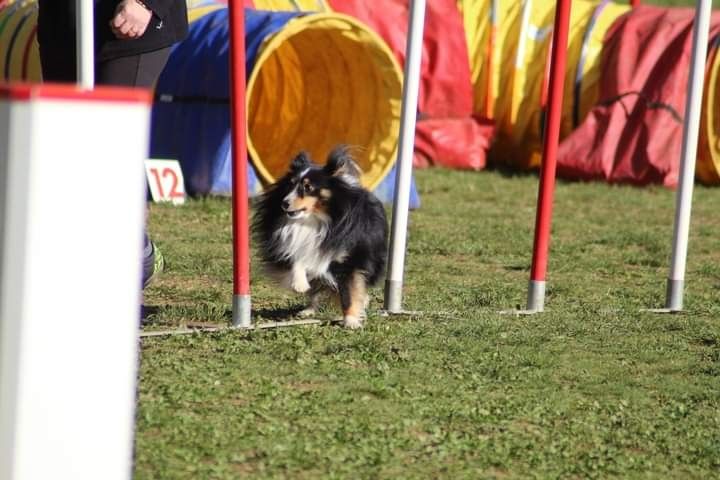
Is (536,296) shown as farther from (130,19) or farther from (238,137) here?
(130,19)

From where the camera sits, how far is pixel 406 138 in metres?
5.43

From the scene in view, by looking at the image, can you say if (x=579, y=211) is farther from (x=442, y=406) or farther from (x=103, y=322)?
(x=103, y=322)

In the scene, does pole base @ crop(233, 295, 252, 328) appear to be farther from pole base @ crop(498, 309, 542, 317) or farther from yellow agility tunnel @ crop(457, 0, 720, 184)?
yellow agility tunnel @ crop(457, 0, 720, 184)

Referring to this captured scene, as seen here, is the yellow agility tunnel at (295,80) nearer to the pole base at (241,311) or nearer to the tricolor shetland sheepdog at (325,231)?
the tricolor shetland sheepdog at (325,231)

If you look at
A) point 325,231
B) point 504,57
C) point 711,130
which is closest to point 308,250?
point 325,231

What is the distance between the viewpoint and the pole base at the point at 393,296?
5523mm

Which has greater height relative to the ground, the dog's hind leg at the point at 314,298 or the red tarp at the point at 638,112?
the red tarp at the point at 638,112

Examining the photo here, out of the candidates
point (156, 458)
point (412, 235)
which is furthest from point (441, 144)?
point (156, 458)

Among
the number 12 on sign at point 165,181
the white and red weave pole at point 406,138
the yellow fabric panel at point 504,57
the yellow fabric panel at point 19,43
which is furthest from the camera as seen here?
the yellow fabric panel at point 504,57

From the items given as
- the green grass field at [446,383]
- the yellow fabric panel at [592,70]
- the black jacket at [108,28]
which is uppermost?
the yellow fabric panel at [592,70]

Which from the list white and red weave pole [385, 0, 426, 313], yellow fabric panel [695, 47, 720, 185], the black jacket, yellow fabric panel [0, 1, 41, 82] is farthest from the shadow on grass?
yellow fabric panel [695, 47, 720, 185]

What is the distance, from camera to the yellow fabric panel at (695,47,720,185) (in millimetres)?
11453

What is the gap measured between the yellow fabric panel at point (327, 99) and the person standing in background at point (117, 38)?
14.8ft

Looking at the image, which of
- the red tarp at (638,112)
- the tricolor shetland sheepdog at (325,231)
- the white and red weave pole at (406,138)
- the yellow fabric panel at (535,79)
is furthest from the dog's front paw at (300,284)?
the yellow fabric panel at (535,79)
